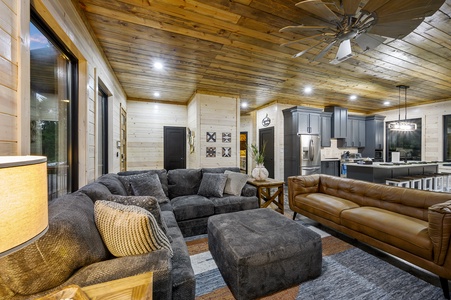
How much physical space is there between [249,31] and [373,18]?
1317 mm

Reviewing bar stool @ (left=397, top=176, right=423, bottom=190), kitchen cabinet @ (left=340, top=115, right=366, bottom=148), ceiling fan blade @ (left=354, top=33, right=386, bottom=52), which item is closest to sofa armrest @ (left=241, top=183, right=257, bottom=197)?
ceiling fan blade @ (left=354, top=33, right=386, bottom=52)

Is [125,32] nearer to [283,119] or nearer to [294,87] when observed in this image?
[294,87]

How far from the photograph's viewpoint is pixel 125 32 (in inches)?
97.6

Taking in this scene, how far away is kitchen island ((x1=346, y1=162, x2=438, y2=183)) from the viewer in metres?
4.18

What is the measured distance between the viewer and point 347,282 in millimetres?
1778

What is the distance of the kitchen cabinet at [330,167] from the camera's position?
646cm

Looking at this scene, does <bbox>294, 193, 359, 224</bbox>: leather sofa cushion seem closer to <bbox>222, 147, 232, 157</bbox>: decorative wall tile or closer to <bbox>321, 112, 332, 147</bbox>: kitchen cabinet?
<bbox>222, 147, 232, 157</bbox>: decorative wall tile

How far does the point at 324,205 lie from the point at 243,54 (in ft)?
8.62

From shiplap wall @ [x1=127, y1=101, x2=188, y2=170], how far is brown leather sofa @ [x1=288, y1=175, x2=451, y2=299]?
14.4 ft

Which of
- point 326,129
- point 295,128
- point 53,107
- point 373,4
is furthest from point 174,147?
point 373,4

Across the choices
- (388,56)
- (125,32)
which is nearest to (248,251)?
(125,32)

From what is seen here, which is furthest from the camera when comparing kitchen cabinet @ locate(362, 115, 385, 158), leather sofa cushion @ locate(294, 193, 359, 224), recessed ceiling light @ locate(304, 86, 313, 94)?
kitchen cabinet @ locate(362, 115, 385, 158)

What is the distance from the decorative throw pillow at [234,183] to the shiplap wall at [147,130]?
140 inches

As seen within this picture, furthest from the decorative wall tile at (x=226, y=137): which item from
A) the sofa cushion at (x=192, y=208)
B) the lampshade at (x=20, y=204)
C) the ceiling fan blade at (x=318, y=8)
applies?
the lampshade at (x=20, y=204)
